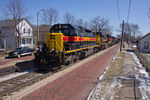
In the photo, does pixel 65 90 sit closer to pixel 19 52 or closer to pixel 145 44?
pixel 19 52

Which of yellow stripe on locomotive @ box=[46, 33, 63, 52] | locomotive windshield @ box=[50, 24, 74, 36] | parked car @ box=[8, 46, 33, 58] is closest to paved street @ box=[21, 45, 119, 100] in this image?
yellow stripe on locomotive @ box=[46, 33, 63, 52]

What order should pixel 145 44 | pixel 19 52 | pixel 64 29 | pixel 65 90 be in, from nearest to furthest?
pixel 65 90 < pixel 64 29 < pixel 19 52 < pixel 145 44

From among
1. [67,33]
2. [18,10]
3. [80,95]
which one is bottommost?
[80,95]

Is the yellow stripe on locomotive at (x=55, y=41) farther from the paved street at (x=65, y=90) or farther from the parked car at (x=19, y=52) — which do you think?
the parked car at (x=19, y=52)

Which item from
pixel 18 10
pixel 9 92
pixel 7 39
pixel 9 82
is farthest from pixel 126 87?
pixel 7 39

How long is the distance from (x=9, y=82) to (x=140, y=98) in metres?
7.20

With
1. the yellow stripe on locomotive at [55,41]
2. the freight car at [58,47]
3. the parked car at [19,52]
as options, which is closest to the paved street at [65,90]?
the freight car at [58,47]

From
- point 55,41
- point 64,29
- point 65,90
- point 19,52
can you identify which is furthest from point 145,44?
point 65,90

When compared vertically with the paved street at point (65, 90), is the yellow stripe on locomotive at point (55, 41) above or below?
above

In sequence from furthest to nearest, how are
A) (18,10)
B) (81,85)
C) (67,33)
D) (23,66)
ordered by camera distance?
(18,10) < (67,33) < (23,66) < (81,85)

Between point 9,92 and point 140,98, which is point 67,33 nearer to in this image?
point 9,92

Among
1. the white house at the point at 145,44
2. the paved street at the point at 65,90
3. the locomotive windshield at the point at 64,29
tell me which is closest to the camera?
the paved street at the point at 65,90

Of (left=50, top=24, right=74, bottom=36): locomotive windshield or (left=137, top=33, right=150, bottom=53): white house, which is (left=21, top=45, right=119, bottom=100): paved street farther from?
(left=137, top=33, right=150, bottom=53): white house

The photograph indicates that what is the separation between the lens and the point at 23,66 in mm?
11117
